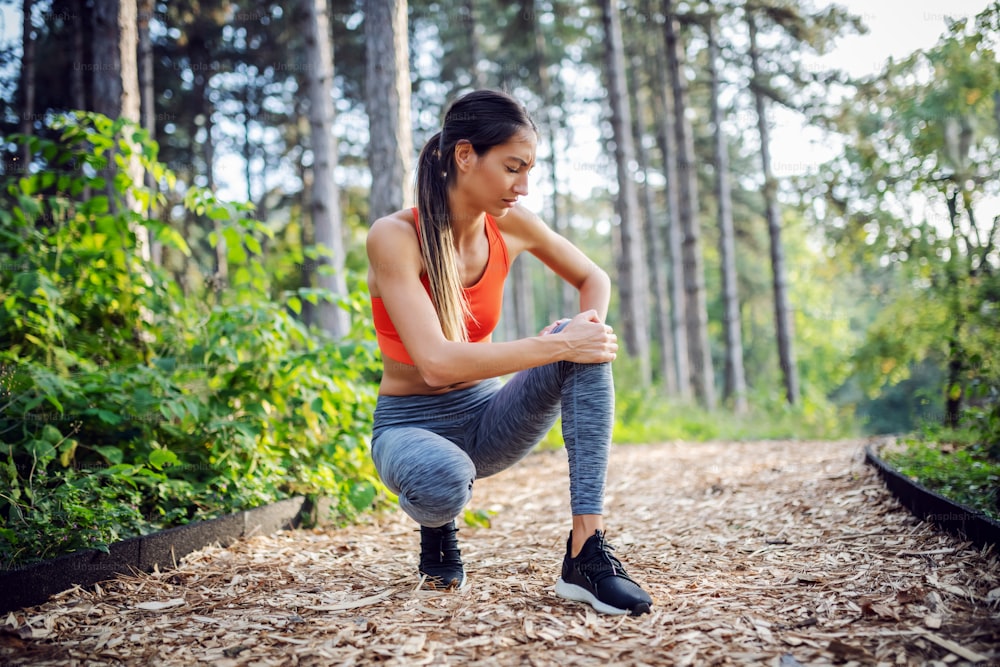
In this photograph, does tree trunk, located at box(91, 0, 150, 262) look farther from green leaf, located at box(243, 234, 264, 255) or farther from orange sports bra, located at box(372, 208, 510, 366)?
orange sports bra, located at box(372, 208, 510, 366)

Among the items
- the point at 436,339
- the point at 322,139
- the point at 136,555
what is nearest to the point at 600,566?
the point at 436,339

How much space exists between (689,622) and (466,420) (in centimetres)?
100

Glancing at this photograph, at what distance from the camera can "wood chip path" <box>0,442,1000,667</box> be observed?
1735 millimetres

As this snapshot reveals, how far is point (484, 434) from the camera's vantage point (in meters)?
2.38

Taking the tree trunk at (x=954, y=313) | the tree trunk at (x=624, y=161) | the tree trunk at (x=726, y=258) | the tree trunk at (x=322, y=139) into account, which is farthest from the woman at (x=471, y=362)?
the tree trunk at (x=726, y=258)

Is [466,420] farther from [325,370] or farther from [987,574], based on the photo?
[987,574]

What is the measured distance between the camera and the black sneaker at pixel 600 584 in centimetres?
199

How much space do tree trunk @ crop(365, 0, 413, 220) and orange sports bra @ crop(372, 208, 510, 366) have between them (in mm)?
2757

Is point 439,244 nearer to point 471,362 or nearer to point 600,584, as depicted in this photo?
point 471,362

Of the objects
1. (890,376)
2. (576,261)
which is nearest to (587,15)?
(890,376)

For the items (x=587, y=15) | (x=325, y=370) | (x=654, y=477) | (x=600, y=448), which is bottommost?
(x=654, y=477)

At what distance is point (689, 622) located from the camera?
190 cm

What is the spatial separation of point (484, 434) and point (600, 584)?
652 millimetres

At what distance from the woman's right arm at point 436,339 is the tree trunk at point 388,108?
297 cm
